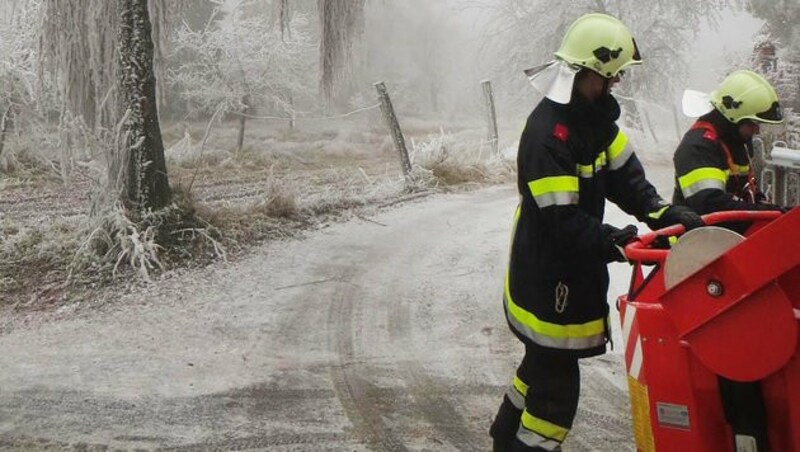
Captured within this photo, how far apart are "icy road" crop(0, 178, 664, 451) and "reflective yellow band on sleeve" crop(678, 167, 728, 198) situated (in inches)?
50.4

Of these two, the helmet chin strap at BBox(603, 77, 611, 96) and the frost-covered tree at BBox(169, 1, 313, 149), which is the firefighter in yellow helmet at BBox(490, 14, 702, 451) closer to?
the helmet chin strap at BBox(603, 77, 611, 96)

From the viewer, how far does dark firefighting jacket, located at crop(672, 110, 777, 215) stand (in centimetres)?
364

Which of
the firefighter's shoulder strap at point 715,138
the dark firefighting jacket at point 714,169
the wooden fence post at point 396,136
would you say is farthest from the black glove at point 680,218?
the wooden fence post at point 396,136

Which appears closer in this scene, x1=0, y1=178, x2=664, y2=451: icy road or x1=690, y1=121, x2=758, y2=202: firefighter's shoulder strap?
x1=0, y1=178, x2=664, y2=451: icy road

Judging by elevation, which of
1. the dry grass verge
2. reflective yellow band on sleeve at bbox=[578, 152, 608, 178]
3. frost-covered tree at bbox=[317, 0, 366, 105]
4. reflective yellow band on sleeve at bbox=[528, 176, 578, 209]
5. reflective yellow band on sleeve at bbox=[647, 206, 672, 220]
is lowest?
the dry grass verge

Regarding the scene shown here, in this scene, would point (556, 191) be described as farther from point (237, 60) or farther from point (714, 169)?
point (237, 60)

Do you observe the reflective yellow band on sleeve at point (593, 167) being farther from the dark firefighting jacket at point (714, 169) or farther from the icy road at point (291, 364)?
the icy road at point (291, 364)

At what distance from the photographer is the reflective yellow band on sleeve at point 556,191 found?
2.60 metres

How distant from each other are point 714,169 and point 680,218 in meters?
1.28

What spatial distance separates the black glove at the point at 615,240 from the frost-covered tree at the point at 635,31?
2209 centimetres

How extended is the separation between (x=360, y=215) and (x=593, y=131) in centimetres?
590

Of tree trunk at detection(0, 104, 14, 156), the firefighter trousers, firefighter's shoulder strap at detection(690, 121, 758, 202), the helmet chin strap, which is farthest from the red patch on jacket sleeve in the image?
tree trunk at detection(0, 104, 14, 156)

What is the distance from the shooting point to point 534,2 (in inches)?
1046

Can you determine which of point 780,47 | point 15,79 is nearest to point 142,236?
point 15,79
